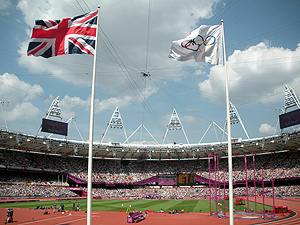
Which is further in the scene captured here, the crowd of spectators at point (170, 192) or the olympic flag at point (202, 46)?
the crowd of spectators at point (170, 192)

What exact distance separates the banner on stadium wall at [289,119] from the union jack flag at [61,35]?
193 feet

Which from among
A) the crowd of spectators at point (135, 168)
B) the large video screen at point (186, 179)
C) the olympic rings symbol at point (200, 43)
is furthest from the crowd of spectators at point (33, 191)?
the olympic rings symbol at point (200, 43)

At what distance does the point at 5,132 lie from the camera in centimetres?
5909

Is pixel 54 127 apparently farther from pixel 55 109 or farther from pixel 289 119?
pixel 289 119

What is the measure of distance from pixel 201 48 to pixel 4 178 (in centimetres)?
5999

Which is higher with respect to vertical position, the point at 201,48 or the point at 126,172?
the point at 201,48

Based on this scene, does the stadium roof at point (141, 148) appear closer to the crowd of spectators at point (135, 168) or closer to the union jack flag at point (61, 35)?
the crowd of spectators at point (135, 168)

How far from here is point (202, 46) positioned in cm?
1595

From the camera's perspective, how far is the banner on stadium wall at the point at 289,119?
195ft

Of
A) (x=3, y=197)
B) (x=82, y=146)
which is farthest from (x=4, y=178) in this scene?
(x=82, y=146)

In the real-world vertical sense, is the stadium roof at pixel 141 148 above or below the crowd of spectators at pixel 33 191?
above

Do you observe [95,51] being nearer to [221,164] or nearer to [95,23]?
[95,23]

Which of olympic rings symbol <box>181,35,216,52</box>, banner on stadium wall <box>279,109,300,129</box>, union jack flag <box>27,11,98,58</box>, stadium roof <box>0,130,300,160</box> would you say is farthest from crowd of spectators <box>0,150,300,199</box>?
union jack flag <box>27,11,98,58</box>

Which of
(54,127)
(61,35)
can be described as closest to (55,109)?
(54,127)
